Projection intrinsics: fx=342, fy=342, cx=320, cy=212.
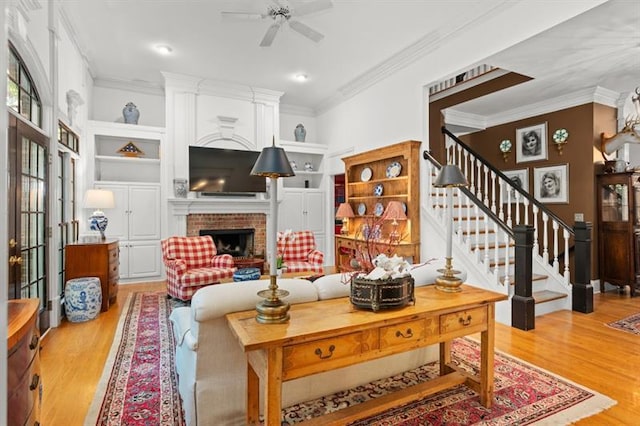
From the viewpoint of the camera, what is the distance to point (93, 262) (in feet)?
13.6

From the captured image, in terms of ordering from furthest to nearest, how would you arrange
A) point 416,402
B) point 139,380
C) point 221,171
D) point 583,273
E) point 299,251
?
point 221,171 < point 299,251 < point 583,273 < point 139,380 < point 416,402

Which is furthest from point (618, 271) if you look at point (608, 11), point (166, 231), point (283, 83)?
point (166, 231)

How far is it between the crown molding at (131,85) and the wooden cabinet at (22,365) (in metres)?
5.82

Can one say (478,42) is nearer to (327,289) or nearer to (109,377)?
(327,289)

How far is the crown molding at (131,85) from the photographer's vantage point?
237 inches

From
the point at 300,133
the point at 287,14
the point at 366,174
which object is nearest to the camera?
the point at 287,14

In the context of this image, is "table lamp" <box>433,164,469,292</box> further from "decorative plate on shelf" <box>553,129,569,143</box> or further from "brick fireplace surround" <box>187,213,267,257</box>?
"brick fireplace surround" <box>187,213,267,257</box>

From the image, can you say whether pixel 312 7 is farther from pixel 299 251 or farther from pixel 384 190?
pixel 299 251

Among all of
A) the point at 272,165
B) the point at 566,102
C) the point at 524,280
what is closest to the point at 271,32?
the point at 272,165

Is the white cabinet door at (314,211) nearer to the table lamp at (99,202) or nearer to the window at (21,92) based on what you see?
the table lamp at (99,202)

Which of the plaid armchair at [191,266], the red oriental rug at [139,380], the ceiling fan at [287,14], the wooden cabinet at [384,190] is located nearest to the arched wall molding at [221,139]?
the wooden cabinet at [384,190]

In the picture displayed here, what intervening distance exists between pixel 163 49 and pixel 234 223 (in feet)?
10.1

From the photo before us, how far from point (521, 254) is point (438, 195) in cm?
162

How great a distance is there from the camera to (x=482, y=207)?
14.0 feet
